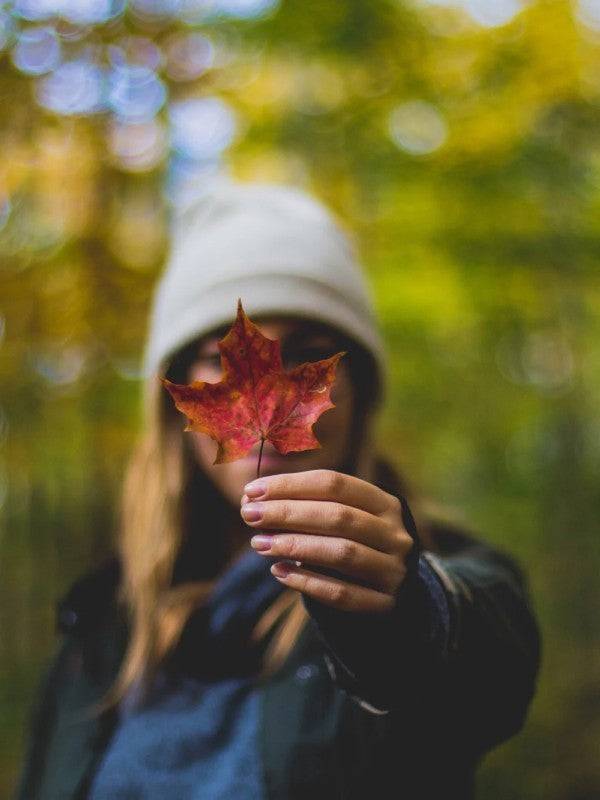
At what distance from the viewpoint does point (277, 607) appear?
5.32 ft

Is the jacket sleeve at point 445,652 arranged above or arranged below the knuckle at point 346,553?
below

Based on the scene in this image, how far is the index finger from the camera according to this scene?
0.78m

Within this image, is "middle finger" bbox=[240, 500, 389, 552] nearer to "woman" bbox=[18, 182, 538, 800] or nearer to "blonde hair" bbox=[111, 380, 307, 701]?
"woman" bbox=[18, 182, 538, 800]

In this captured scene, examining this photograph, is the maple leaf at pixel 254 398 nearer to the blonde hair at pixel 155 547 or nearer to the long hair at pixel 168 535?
the long hair at pixel 168 535

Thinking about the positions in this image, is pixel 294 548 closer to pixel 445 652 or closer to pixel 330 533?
pixel 330 533

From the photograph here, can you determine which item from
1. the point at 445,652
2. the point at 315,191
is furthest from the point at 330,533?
the point at 315,191

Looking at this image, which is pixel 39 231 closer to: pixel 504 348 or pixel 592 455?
pixel 504 348

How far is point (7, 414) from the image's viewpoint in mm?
4477

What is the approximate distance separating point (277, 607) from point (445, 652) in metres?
0.72

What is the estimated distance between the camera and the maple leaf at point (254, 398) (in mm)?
796

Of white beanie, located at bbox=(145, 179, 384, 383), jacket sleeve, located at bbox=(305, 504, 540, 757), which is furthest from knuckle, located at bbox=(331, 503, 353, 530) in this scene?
white beanie, located at bbox=(145, 179, 384, 383)

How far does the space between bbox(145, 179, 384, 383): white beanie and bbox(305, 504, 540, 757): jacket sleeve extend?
74 cm

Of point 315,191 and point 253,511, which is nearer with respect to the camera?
point 253,511

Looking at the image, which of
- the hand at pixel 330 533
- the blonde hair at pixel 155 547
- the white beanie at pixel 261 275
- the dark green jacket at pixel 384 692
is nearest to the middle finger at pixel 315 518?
the hand at pixel 330 533
